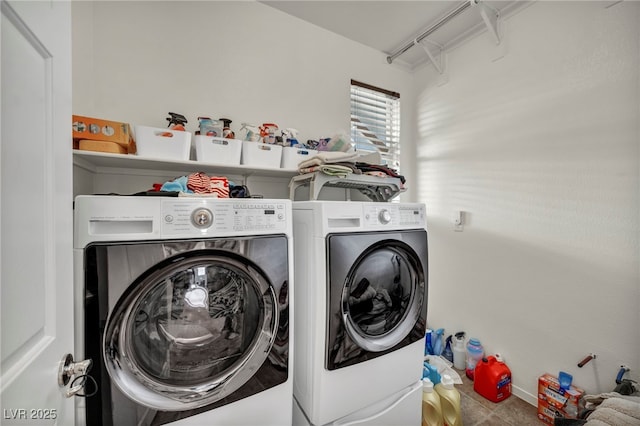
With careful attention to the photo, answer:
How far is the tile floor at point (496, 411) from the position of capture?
152 cm

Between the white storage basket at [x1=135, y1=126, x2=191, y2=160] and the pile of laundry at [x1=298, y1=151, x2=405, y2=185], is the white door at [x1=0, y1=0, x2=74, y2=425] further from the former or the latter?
the pile of laundry at [x1=298, y1=151, x2=405, y2=185]

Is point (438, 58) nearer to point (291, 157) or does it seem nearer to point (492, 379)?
point (291, 157)

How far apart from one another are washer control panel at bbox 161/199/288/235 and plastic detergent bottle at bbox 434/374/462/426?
4.43 feet

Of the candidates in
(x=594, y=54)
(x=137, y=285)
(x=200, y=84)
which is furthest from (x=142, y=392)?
(x=594, y=54)

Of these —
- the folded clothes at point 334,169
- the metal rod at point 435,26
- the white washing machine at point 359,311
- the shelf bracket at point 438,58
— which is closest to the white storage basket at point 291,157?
the folded clothes at point 334,169

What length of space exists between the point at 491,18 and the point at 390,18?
2.33 feet

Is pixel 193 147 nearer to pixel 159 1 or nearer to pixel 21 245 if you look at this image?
pixel 159 1

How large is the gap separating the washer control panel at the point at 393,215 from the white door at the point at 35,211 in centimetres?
99

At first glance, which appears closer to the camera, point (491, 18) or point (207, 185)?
point (207, 185)

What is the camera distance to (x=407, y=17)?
6.23 ft

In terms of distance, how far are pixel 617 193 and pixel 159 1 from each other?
2.78 metres

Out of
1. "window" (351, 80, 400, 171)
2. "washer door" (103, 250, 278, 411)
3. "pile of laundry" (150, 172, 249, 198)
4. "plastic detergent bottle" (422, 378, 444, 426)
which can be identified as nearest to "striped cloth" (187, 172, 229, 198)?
"pile of laundry" (150, 172, 249, 198)

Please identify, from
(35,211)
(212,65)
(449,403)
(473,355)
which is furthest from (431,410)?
(212,65)

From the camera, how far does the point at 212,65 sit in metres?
1.64
